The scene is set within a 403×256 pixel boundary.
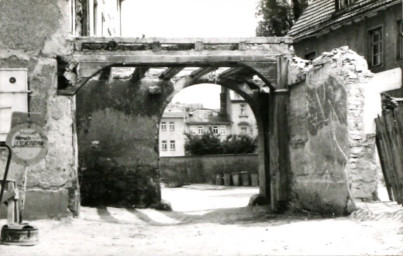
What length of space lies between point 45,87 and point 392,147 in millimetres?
6950

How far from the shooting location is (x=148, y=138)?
1844 centimetres

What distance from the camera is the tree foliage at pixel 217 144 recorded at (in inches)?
1842

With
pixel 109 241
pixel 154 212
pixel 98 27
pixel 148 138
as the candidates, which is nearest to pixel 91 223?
pixel 109 241

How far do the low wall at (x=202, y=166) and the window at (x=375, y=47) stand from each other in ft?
47.8

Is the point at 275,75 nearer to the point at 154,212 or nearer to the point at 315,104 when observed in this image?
the point at 315,104

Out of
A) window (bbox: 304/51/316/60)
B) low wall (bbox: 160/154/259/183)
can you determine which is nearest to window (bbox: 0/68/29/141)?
window (bbox: 304/51/316/60)

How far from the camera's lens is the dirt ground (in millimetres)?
8922

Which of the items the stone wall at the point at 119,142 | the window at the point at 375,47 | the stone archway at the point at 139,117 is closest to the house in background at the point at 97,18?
the stone archway at the point at 139,117

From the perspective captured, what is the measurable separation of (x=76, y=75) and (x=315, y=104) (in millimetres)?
5076

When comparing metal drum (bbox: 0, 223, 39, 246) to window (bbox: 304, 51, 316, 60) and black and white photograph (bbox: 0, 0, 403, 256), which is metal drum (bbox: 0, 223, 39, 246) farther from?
window (bbox: 304, 51, 316, 60)

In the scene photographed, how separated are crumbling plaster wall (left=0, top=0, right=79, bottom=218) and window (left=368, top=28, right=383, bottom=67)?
41.4 feet

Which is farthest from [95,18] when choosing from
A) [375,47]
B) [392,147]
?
[392,147]

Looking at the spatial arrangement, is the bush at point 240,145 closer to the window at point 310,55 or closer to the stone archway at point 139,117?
the window at point 310,55

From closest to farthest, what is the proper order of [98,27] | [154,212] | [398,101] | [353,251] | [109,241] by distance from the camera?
[353,251] < [109,241] < [398,101] < [154,212] < [98,27]
